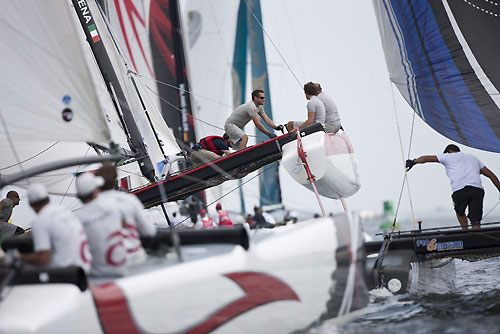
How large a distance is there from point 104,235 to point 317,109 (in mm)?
4302

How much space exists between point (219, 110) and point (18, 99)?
50.0 ft

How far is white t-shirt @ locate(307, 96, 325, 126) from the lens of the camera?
7.91 m

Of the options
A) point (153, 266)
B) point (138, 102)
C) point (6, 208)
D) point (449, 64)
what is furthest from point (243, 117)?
point (153, 266)

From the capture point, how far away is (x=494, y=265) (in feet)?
32.1

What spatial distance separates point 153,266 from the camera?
4.12m

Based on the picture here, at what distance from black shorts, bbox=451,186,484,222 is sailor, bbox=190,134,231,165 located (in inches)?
100

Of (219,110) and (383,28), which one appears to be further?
(219,110)

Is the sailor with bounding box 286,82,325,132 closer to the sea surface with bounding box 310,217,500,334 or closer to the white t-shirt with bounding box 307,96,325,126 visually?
the white t-shirt with bounding box 307,96,325,126

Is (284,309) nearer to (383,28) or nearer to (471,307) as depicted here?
(471,307)

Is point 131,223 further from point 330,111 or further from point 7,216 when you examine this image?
point 330,111

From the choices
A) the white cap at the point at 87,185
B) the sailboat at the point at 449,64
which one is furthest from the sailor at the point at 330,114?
the white cap at the point at 87,185

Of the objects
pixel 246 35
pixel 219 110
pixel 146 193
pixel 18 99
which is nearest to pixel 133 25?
pixel 219 110

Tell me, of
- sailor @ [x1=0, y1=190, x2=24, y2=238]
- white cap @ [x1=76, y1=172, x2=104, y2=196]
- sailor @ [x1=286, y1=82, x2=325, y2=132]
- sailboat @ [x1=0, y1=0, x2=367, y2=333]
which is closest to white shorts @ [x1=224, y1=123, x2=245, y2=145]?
sailor @ [x1=286, y1=82, x2=325, y2=132]

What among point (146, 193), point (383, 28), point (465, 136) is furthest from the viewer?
point (383, 28)
